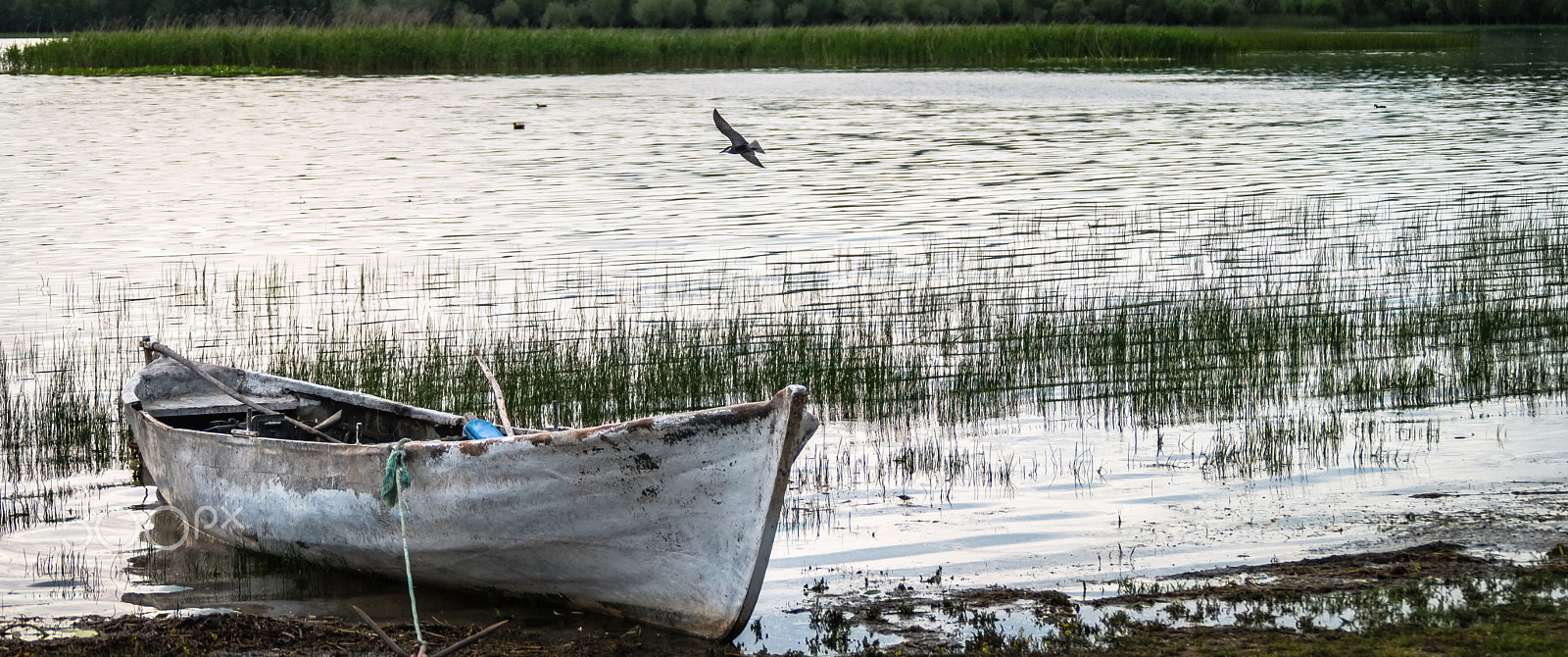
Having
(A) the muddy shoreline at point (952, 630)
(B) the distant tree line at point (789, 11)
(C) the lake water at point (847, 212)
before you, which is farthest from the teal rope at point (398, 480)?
(B) the distant tree line at point (789, 11)

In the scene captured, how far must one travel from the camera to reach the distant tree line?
6006 centimetres

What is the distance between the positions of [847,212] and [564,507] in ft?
40.7

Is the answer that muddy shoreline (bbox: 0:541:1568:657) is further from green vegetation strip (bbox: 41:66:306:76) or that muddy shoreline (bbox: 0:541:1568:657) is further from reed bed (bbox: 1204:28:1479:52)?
reed bed (bbox: 1204:28:1479:52)

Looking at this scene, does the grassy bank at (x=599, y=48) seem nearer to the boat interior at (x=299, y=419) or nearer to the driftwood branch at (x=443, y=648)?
the boat interior at (x=299, y=419)

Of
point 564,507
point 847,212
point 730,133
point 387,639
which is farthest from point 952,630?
point 847,212

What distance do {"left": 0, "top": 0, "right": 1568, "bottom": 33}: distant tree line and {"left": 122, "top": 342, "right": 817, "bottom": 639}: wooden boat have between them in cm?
4975

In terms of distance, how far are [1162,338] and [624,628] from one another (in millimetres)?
5501

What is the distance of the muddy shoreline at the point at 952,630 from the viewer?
5133mm

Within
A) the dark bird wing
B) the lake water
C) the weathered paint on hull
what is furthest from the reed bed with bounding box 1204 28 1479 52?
the weathered paint on hull

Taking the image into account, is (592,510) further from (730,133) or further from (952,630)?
(730,133)

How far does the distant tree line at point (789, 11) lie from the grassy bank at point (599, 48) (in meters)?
7.12

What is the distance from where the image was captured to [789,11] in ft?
207

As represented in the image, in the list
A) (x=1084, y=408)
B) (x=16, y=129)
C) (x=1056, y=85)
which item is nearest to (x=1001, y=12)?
(x=1056, y=85)

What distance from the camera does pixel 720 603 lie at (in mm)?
5430
